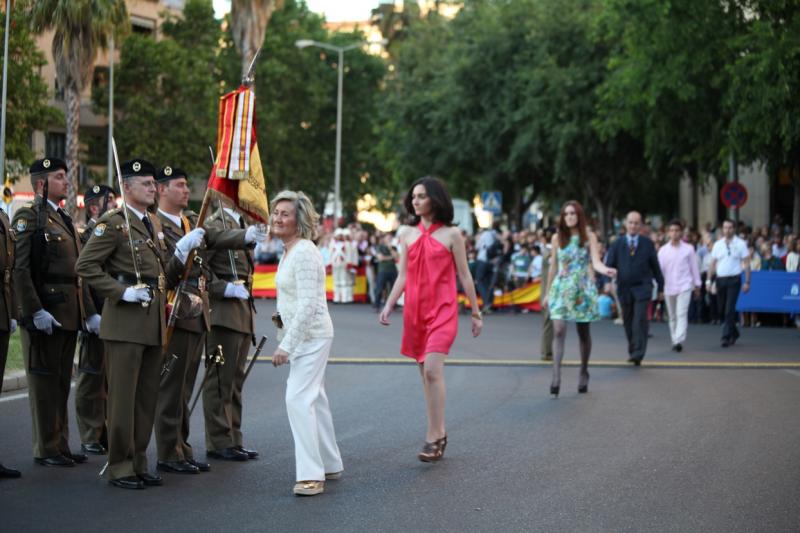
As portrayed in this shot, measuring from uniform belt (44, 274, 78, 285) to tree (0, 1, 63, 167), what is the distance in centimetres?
2493

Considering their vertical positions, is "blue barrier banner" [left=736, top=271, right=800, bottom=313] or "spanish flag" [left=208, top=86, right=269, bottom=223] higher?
"spanish flag" [left=208, top=86, right=269, bottom=223]

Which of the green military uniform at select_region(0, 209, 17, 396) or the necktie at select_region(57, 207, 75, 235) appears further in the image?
the necktie at select_region(57, 207, 75, 235)

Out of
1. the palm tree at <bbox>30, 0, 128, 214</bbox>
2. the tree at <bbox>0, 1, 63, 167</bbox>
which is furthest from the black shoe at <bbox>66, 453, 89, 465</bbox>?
the tree at <bbox>0, 1, 63, 167</bbox>

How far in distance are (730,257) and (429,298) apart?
1149 cm

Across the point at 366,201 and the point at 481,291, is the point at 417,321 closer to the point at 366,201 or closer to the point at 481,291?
the point at 481,291

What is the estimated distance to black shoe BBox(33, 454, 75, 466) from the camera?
28.9ft

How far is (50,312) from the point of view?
902cm

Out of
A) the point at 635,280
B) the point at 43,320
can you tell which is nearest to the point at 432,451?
the point at 43,320

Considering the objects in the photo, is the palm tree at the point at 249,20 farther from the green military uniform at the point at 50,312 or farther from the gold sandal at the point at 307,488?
the gold sandal at the point at 307,488

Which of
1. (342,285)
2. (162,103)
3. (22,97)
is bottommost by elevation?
(342,285)

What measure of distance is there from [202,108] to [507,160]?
455 inches

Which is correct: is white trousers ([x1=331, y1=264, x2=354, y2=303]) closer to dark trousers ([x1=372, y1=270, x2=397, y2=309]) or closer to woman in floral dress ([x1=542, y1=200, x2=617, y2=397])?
dark trousers ([x1=372, y1=270, x2=397, y2=309])

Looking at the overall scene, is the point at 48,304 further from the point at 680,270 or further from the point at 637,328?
the point at 680,270

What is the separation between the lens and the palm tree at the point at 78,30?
32469 mm
